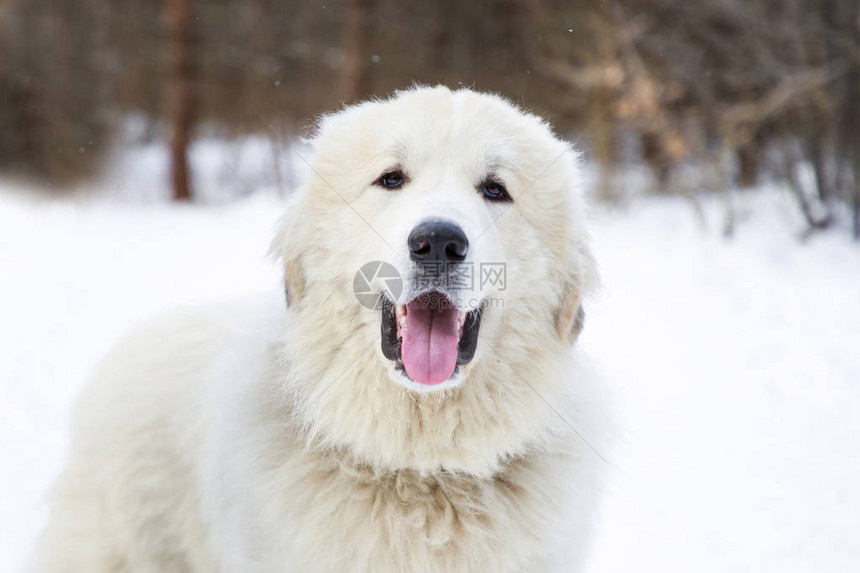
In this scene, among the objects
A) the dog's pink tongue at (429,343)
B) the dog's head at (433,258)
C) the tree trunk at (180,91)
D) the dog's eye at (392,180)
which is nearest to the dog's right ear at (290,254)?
the dog's head at (433,258)

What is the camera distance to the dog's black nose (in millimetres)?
2084

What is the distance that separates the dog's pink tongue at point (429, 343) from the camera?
2.19 metres

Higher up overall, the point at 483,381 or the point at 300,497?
the point at 483,381

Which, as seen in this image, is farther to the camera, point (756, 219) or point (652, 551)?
point (756, 219)

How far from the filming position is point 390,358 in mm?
2264

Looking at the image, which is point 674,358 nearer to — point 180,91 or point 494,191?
point 494,191

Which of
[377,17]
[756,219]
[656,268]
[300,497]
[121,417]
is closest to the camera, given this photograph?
[300,497]

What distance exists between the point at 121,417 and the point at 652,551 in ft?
8.51

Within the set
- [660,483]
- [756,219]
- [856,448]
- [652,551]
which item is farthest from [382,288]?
[756,219]

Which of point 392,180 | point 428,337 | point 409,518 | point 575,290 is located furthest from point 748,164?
point 409,518

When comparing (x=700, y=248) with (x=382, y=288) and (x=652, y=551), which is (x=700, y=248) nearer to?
(x=652, y=551)

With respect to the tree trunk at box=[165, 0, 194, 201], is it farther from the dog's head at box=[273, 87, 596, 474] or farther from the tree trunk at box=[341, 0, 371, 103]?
the dog's head at box=[273, 87, 596, 474]

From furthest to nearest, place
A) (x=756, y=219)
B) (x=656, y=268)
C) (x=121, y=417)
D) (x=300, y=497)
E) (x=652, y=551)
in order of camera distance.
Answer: (x=756, y=219), (x=656, y=268), (x=652, y=551), (x=121, y=417), (x=300, y=497)

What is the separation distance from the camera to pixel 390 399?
90.6 inches
